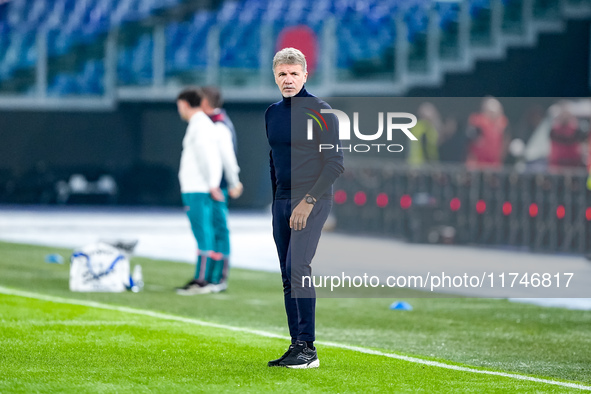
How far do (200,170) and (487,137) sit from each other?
8392mm

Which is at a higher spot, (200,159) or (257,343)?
(200,159)

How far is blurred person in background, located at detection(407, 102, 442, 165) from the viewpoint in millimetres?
19156

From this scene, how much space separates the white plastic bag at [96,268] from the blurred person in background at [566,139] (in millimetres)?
8313

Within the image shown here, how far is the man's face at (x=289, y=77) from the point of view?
633cm

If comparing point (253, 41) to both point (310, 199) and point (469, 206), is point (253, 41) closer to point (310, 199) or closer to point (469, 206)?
point (469, 206)

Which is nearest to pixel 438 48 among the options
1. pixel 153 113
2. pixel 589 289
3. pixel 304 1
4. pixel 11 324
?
pixel 304 1

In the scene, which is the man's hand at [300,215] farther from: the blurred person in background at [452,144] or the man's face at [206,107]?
the blurred person in background at [452,144]

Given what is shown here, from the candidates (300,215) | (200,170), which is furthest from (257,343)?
(200,170)

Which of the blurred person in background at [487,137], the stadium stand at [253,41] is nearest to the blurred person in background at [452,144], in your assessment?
the blurred person in background at [487,137]

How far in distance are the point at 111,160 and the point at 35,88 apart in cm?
233

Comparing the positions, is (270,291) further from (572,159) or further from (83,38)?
(83,38)

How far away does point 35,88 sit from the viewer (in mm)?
25250

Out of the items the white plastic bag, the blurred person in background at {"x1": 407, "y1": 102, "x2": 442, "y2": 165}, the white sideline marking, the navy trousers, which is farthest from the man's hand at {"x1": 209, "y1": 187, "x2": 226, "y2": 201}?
the blurred person in background at {"x1": 407, "y1": 102, "x2": 442, "y2": 165}

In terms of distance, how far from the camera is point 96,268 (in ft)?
35.5
